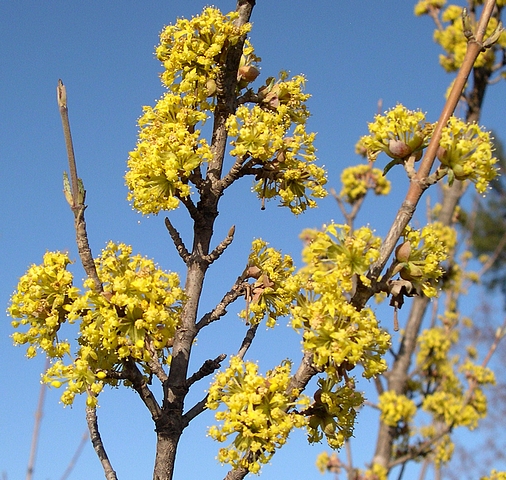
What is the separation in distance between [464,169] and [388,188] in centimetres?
643

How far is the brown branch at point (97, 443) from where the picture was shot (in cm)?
212

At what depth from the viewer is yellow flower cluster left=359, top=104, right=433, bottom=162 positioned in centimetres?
205

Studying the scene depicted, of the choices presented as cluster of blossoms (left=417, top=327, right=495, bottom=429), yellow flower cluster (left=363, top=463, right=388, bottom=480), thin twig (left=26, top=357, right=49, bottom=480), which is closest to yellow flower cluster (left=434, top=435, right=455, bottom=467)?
cluster of blossoms (left=417, top=327, right=495, bottom=429)

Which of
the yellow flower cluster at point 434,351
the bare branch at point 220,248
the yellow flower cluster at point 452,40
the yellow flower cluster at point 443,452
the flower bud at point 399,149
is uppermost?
the yellow flower cluster at point 452,40

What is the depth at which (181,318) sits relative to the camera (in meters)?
2.21

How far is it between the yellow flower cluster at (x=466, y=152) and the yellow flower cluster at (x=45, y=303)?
1356 mm

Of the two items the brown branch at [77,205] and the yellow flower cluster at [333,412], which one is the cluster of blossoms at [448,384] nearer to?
the yellow flower cluster at [333,412]

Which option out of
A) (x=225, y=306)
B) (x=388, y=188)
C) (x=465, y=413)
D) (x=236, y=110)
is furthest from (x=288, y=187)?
(x=465, y=413)

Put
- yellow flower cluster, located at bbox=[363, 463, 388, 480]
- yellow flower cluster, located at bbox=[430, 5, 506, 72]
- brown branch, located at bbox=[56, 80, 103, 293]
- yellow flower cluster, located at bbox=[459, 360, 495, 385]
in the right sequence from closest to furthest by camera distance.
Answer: brown branch, located at bbox=[56, 80, 103, 293] < yellow flower cluster, located at bbox=[363, 463, 388, 480] < yellow flower cluster, located at bbox=[459, 360, 495, 385] < yellow flower cluster, located at bbox=[430, 5, 506, 72]

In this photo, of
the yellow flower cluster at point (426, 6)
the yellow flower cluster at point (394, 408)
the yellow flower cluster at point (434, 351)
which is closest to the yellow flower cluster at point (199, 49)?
the yellow flower cluster at point (394, 408)

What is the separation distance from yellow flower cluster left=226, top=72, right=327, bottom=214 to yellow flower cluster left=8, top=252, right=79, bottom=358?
784 mm

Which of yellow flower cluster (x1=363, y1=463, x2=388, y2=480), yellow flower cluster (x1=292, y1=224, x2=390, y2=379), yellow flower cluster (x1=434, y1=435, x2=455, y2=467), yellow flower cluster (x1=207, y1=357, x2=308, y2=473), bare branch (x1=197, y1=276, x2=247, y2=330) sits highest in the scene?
yellow flower cluster (x1=434, y1=435, x2=455, y2=467)

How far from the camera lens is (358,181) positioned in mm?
8086

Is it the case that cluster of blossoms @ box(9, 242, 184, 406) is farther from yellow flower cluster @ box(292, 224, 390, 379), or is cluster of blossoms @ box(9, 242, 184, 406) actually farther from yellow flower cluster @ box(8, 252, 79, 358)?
yellow flower cluster @ box(292, 224, 390, 379)
